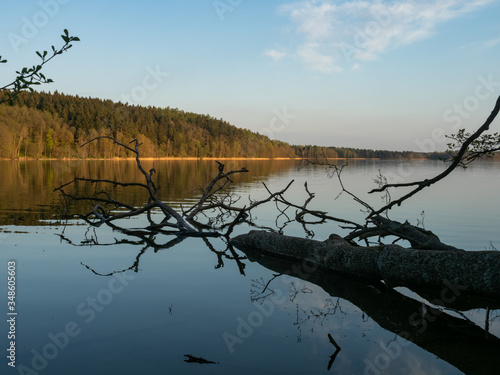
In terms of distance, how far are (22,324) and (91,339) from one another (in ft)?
3.81

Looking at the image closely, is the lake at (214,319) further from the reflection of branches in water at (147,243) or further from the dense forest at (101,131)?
the dense forest at (101,131)

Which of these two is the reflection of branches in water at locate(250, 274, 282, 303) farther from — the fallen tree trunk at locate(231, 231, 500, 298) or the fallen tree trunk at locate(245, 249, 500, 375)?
the fallen tree trunk at locate(231, 231, 500, 298)

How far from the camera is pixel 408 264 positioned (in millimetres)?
7207

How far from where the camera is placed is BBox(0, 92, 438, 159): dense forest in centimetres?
9881

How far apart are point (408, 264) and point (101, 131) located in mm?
119866

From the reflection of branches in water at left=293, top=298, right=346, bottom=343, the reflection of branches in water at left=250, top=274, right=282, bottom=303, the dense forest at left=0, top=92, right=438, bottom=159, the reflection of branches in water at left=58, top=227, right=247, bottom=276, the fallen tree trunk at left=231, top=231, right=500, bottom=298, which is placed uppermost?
the dense forest at left=0, top=92, right=438, bottom=159

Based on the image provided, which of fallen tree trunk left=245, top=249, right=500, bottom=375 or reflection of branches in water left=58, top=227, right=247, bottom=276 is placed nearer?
fallen tree trunk left=245, top=249, right=500, bottom=375

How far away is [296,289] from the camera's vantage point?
292 inches

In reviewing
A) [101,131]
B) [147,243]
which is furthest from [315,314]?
[101,131]

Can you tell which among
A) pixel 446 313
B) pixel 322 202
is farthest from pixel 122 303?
pixel 322 202

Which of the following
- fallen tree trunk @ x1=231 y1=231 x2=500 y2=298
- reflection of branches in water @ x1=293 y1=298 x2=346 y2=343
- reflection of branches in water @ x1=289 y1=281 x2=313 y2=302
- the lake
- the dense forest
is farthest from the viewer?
the dense forest

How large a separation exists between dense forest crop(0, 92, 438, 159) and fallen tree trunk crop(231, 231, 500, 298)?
6795 cm

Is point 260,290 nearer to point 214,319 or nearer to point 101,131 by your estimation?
point 214,319

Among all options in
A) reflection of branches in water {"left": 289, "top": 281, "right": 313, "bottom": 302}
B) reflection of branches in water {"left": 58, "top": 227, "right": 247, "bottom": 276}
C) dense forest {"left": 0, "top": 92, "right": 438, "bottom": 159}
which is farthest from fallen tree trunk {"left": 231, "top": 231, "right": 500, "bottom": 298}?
dense forest {"left": 0, "top": 92, "right": 438, "bottom": 159}
